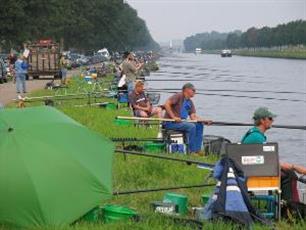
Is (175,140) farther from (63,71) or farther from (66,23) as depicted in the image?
(66,23)

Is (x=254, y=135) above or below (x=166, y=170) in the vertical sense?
above

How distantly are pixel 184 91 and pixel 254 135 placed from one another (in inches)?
207

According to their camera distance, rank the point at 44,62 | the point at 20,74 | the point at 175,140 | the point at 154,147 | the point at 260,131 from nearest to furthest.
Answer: the point at 260,131
the point at 154,147
the point at 175,140
the point at 20,74
the point at 44,62

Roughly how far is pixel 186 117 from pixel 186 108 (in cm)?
26

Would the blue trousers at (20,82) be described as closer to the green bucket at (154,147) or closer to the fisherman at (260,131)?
the green bucket at (154,147)

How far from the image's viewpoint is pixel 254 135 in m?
8.66

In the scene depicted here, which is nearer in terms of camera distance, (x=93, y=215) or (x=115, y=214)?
(x=93, y=215)

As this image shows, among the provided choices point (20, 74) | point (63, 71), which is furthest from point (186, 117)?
point (63, 71)

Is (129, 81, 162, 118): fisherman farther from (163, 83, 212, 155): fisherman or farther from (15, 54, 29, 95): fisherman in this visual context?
(15, 54, 29, 95): fisherman

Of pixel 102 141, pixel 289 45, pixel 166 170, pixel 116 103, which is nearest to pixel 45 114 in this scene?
pixel 102 141

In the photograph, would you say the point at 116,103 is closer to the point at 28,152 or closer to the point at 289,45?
the point at 28,152

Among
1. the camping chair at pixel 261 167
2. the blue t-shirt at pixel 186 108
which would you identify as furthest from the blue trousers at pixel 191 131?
the camping chair at pixel 261 167

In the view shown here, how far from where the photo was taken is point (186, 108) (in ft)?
46.6

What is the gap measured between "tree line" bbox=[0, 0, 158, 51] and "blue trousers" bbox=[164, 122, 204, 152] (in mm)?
36548
